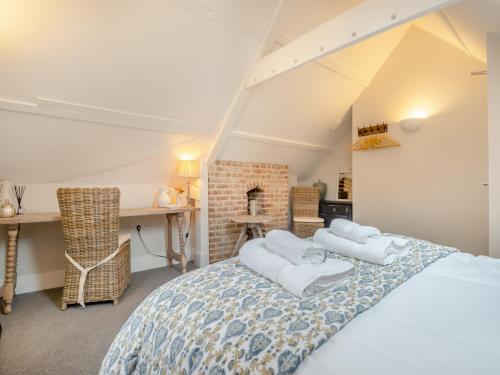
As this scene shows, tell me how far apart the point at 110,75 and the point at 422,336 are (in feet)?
8.16

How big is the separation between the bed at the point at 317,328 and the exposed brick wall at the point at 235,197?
2.26 metres

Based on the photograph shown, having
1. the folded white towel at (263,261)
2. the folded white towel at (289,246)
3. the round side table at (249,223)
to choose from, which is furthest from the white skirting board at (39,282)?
the folded white towel at (289,246)

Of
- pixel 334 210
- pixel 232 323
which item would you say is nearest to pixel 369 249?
pixel 232 323

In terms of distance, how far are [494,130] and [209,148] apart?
272cm

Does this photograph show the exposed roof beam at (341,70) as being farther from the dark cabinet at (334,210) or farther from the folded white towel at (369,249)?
the folded white towel at (369,249)

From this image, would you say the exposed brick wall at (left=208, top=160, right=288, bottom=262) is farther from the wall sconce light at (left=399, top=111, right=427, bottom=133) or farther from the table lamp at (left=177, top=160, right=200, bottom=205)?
the wall sconce light at (left=399, top=111, right=427, bottom=133)

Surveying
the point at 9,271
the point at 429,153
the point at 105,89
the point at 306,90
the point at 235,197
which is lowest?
the point at 9,271

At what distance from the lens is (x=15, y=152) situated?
225 cm

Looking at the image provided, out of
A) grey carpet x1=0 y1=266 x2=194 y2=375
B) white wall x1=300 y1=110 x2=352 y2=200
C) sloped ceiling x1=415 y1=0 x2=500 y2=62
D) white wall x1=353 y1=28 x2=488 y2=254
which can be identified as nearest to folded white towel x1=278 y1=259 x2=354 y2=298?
grey carpet x1=0 y1=266 x2=194 y2=375

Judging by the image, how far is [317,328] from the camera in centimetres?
80

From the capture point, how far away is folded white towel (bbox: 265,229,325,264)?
4.20ft

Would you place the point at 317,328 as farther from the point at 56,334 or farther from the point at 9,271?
the point at 9,271

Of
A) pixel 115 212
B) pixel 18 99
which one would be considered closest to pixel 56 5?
pixel 18 99

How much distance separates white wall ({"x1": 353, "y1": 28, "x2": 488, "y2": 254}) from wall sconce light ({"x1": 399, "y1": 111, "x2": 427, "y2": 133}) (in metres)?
0.06
